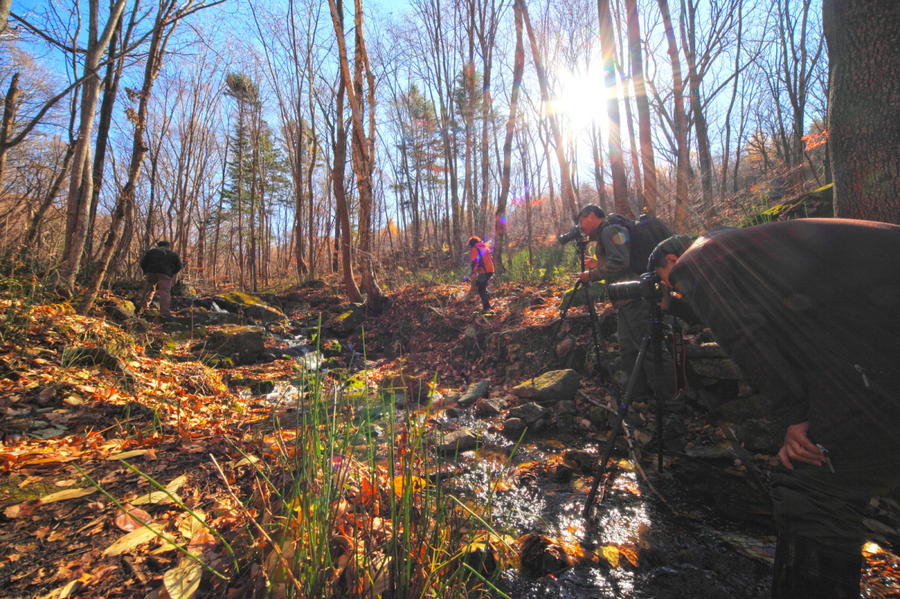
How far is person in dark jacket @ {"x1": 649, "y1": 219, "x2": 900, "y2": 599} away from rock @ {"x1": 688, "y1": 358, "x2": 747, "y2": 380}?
2.36 m

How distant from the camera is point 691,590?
1.90m

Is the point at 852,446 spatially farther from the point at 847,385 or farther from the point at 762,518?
the point at 762,518

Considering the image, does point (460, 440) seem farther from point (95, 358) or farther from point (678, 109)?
point (678, 109)

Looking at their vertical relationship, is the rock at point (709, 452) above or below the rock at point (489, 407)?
below

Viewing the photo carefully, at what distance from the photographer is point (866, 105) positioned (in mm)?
2574

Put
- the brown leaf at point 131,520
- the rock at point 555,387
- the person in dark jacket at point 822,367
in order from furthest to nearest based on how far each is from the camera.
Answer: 1. the rock at point 555,387
2. the brown leaf at point 131,520
3. the person in dark jacket at point 822,367

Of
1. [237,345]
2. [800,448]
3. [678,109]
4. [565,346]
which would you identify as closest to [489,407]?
[565,346]

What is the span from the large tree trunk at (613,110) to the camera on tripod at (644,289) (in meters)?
4.30

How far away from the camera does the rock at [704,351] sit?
11.9ft

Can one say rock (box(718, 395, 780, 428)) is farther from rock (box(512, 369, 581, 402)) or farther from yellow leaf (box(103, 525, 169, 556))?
yellow leaf (box(103, 525, 169, 556))

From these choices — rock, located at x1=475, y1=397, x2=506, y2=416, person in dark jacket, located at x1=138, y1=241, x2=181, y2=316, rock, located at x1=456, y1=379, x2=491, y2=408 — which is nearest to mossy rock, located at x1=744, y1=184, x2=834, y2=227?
rock, located at x1=475, y1=397, x2=506, y2=416

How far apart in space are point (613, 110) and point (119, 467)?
794 cm

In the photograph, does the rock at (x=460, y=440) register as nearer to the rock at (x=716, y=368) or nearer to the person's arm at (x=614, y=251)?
the person's arm at (x=614, y=251)

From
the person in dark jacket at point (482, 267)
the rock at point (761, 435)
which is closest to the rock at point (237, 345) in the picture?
A: the person in dark jacket at point (482, 267)
